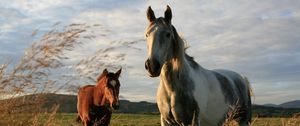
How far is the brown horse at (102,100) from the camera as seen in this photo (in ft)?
36.0

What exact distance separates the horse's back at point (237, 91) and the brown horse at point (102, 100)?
3.34m

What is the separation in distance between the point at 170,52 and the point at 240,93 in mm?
3051

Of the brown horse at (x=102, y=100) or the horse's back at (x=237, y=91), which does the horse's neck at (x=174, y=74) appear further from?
the brown horse at (x=102, y=100)

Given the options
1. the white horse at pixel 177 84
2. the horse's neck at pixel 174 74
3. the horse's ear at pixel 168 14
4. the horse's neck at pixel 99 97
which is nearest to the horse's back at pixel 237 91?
the white horse at pixel 177 84

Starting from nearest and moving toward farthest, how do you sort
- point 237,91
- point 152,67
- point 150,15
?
1. point 152,67
2. point 150,15
3. point 237,91

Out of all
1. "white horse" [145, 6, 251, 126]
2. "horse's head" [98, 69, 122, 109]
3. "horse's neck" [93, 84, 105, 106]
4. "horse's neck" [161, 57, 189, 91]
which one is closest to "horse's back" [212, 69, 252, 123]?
"white horse" [145, 6, 251, 126]

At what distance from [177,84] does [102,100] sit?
18.5 feet

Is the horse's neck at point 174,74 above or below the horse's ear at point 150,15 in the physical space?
below

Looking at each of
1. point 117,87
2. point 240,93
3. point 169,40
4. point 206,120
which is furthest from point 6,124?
point 117,87

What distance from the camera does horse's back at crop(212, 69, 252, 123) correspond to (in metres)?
7.68

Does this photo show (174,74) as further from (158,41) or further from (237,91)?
(237,91)

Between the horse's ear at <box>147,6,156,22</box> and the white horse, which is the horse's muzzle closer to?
the white horse

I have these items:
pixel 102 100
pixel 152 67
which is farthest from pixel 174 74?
pixel 102 100

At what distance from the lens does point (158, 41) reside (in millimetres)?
5613
